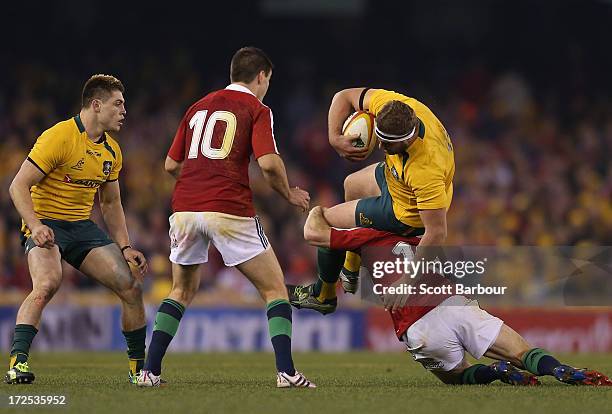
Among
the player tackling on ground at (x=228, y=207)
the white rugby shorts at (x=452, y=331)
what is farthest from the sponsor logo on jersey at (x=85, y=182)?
the white rugby shorts at (x=452, y=331)

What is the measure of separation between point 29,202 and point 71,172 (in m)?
0.59

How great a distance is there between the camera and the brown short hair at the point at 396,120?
773cm

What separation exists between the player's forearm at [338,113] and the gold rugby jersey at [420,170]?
226mm

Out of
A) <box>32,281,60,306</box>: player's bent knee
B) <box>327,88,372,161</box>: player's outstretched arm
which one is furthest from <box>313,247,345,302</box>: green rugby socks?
<box>32,281,60,306</box>: player's bent knee

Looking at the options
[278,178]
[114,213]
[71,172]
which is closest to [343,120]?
[278,178]

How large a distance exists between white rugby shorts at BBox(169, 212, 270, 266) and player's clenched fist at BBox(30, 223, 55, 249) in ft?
2.79

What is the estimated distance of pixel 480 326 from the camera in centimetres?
796

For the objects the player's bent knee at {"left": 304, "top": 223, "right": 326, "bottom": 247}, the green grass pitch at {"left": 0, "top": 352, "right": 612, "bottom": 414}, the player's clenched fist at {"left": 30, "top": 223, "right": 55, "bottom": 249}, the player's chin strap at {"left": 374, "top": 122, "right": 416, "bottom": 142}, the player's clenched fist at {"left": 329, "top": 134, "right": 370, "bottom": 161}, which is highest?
the player's clenched fist at {"left": 329, "top": 134, "right": 370, "bottom": 161}

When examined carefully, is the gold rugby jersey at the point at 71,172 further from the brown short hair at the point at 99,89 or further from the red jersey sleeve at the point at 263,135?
the red jersey sleeve at the point at 263,135

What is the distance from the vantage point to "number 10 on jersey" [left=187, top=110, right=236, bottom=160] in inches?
302

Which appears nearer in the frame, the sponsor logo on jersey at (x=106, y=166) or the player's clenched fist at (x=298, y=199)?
the player's clenched fist at (x=298, y=199)

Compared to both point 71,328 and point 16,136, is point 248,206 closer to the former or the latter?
point 71,328

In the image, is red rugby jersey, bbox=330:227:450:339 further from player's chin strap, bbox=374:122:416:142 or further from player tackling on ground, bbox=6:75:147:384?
player tackling on ground, bbox=6:75:147:384

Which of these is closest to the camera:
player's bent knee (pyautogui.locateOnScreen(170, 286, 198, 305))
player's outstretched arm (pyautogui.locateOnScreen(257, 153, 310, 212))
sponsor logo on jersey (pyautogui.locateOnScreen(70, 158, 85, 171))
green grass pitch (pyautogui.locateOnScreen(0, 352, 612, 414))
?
green grass pitch (pyautogui.locateOnScreen(0, 352, 612, 414))
